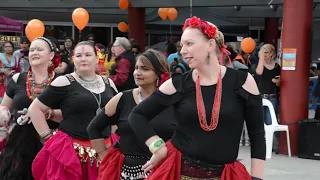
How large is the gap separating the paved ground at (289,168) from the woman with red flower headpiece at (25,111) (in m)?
3.73

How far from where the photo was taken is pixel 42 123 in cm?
455

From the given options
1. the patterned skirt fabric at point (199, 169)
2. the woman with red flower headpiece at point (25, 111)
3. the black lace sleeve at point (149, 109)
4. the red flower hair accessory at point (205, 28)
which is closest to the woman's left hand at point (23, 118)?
the woman with red flower headpiece at point (25, 111)

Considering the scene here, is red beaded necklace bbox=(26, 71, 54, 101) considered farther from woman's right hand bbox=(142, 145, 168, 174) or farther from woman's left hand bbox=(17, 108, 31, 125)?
woman's right hand bbox=(142, 145, 168, 174)

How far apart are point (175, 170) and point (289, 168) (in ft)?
18.0

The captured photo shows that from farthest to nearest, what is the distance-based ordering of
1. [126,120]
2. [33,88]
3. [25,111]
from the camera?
[33,88] < [25,111] < [126,120]

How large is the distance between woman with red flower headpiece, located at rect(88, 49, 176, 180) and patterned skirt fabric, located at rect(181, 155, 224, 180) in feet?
2.46

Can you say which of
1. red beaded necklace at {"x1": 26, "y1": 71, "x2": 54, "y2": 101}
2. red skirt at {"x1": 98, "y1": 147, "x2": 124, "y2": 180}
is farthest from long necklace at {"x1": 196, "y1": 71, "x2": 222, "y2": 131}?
red beaded necklace at {"x1": 26, "y1": 71, "x2": 54, "y2": 101}

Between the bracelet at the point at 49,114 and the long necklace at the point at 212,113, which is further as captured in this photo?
the bracelet at the point at 49,114

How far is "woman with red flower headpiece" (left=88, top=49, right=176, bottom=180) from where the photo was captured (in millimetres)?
3871

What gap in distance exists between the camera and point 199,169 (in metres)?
3.05

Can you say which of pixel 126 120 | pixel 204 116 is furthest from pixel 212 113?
pixel 126 120

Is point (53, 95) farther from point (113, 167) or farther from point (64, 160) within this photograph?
point (113, 167)

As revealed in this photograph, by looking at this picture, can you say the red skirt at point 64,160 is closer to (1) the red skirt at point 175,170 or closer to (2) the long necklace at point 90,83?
(2) the long necklace at point 90,83

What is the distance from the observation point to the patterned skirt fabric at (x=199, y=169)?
3045mm
